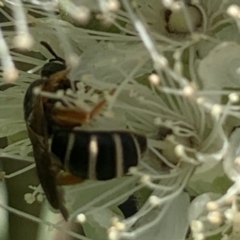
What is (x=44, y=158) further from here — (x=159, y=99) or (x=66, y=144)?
(x=159, y=99)

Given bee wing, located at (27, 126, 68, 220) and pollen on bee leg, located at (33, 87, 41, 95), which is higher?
Result: pollen on bee leg, located at (33, 87, 41, 95)

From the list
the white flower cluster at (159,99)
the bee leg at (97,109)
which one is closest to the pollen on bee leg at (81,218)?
the white flower cluster at (159,99)

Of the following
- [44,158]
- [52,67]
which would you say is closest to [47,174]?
[44,158]

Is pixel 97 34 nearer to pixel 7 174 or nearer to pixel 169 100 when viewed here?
pixel 169 100

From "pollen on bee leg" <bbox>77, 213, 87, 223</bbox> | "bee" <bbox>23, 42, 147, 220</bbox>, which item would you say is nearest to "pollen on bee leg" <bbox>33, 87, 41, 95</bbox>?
"bee" <bbox>23, 42, 147, 220</bbox>

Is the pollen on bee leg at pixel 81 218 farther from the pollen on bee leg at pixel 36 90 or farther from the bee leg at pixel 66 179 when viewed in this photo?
the pollen on bee leg at pixel 36 90

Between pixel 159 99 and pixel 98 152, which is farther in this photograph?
pixel 159 99

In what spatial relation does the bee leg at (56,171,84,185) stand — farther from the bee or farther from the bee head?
the bee head
